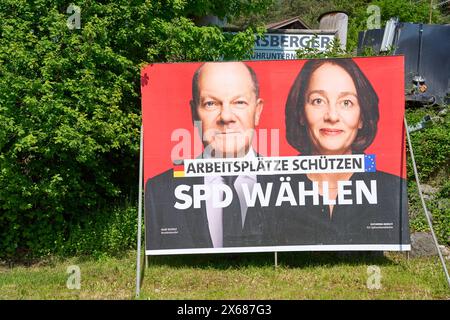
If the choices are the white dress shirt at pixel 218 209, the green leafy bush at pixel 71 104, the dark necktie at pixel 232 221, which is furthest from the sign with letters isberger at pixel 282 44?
the dark necktie at pixel 232 221

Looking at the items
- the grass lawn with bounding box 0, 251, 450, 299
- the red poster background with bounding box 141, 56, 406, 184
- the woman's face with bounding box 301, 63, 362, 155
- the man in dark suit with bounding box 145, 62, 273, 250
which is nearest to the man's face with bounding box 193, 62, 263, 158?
the man in dark suit with bounding box 145, 62, 273, 250

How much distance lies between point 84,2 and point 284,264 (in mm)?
4858

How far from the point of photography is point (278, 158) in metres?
7.53

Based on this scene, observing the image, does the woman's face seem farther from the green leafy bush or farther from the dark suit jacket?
the green leafy bush

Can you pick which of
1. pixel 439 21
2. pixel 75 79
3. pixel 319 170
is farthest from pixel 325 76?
pixel 439 21

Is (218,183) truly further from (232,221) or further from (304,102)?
(304,102)

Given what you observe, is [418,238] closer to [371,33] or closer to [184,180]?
[184,180]

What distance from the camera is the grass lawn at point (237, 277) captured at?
676cm

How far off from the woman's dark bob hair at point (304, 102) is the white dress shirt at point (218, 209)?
666 mm

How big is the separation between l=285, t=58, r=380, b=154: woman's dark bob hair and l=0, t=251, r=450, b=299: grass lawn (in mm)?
1676

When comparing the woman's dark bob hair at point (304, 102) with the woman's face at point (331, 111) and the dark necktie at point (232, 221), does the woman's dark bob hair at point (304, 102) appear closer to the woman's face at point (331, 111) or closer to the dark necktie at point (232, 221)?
the woman's face at point (331, 111)

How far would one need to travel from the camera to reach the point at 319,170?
750 centimetres

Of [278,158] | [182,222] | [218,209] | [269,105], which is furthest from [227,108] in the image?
[182,222]

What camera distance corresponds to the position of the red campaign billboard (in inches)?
293
